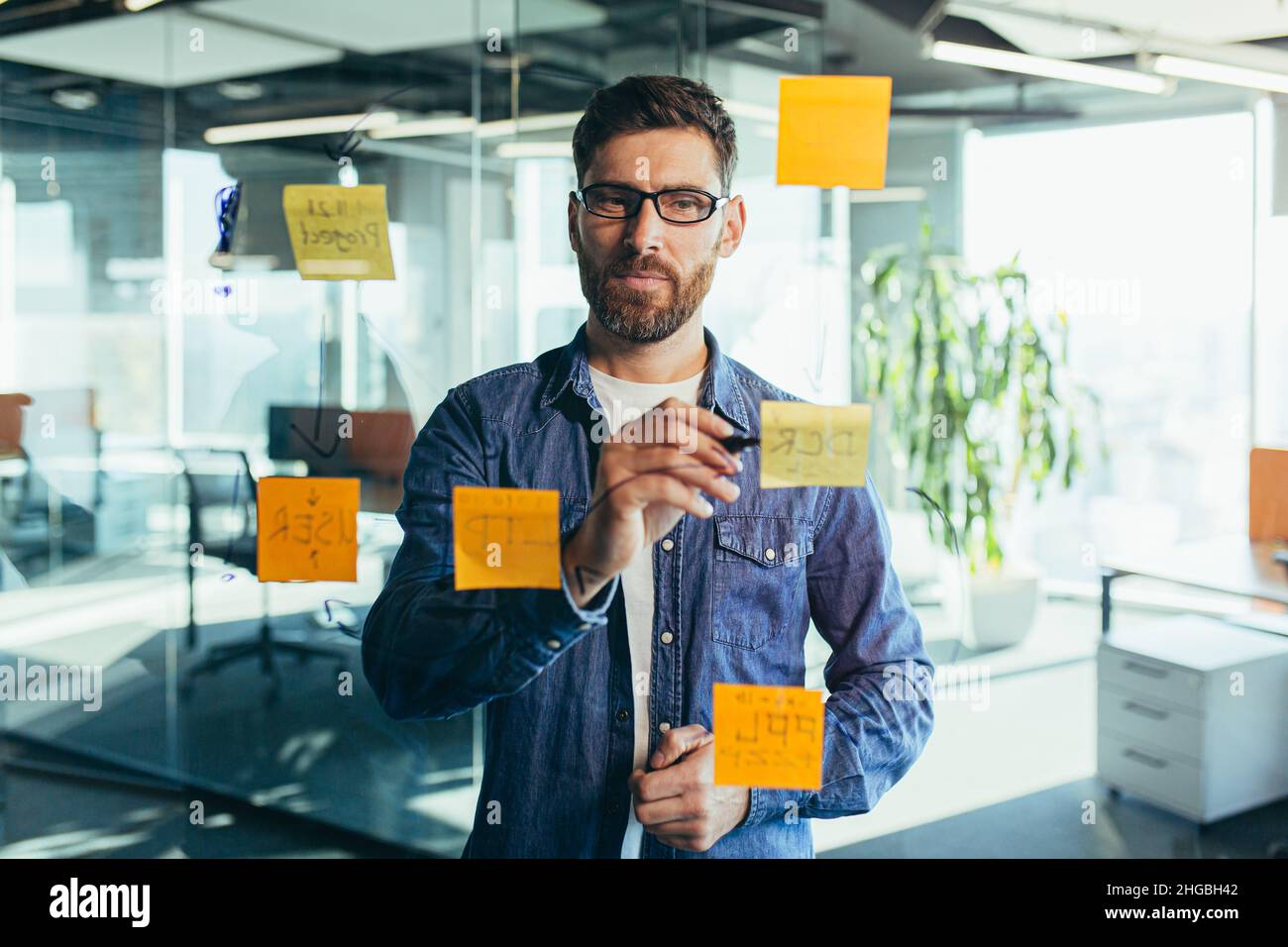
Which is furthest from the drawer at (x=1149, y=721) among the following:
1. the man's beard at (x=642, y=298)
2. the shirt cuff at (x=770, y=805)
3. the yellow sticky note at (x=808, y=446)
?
the man's beard at (x=642, y=298)

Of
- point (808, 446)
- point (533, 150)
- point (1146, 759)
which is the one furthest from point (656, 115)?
point (1146, 759)

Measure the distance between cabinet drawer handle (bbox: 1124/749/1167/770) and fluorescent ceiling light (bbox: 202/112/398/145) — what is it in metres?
2.52

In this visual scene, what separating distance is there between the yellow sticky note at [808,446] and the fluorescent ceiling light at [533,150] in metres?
1.09

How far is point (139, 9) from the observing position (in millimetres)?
2631

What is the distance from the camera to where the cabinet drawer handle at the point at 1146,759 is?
261 cm

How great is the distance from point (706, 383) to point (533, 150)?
3.51ft

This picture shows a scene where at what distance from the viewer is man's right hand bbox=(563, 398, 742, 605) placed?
3.17 feet

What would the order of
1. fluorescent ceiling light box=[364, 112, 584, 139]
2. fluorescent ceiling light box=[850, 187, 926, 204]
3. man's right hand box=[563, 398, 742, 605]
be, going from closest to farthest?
man's right hand box=[563, 398, 742, 605] < fluorescent ceiling light box=[364, 112, 584, 139] < fluorescent ceiling light box=[850, 187, 926, 204]

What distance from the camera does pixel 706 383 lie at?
1175 millimetres

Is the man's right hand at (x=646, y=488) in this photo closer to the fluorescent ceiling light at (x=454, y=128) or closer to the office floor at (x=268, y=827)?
the fluorescent ceiling light at (x=454, y=128)

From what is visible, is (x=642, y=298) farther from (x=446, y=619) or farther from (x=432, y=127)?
(x=432, y=127)

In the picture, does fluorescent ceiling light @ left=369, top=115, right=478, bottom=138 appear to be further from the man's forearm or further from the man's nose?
the man's forearm

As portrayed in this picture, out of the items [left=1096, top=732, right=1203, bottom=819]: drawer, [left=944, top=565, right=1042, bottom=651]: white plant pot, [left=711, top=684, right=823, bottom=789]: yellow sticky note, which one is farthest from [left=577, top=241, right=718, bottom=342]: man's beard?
[left=944, top=565, right=1042, bottom=651]: white plant pot

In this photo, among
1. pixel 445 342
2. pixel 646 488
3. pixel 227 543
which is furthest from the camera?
pixel 227 543
